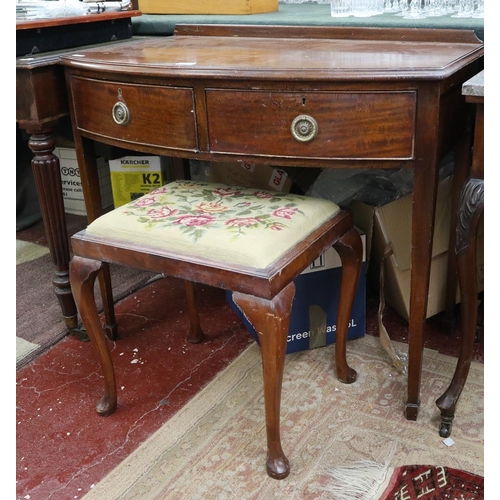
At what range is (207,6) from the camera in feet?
5.78

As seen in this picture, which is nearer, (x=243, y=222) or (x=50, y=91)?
(x=243, y=222)

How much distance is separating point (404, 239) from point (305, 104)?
612mm

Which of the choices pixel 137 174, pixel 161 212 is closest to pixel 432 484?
pixel 161 212

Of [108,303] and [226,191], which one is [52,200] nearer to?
[108,303]

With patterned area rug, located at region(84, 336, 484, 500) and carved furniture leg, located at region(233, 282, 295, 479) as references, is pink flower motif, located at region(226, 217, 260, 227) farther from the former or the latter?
patterned area rug, located at region(84, 336, 484, 500)

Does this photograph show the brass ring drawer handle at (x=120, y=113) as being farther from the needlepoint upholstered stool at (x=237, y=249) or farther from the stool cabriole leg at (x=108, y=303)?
the stool cabriole leg at (x=108, y=303)

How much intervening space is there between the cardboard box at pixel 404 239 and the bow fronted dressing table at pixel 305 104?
0.35 metres

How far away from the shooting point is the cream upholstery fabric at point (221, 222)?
3.64ft

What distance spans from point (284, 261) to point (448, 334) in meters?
0.73

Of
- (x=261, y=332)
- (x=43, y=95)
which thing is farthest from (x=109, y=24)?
(x=261, y=332)

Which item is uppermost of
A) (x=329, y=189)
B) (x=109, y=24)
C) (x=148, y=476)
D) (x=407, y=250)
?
(x=109, y=24)

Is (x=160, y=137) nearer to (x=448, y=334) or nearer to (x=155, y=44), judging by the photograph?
(x=155, y=44)

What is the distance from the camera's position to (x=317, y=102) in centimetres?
110

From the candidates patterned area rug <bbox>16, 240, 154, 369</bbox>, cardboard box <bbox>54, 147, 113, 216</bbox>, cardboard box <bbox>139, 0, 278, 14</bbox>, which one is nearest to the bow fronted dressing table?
cardboard box <bbox>139, 0, 278, 14</bbox>
